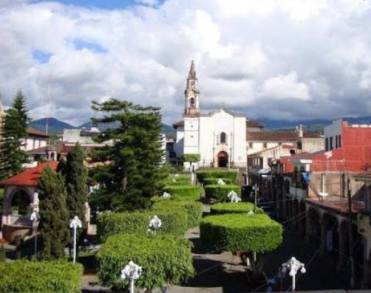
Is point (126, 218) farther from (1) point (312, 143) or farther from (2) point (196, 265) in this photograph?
(1) point (312, 143)

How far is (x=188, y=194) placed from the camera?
6009 centimetres

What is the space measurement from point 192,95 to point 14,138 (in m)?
45.7

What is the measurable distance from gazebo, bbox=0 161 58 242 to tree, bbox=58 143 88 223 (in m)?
7.24

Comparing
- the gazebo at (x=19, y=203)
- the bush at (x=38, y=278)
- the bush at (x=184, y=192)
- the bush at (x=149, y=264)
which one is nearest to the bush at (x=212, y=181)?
the bush at (x=184, y=192)

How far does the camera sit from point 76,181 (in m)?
37.9

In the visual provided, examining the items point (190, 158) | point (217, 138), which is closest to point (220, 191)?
point (190, 158)

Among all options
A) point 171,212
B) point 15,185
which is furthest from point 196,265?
point 15,185

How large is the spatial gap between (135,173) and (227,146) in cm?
6377

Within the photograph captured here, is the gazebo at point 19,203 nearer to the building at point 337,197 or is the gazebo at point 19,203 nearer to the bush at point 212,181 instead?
the building at point 337,197

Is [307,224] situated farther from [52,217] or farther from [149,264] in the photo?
[149,264]

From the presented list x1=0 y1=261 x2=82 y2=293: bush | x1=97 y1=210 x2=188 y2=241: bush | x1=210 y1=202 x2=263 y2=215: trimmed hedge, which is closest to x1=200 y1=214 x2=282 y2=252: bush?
x1=97 y1=210 x2=188 y2=241: bush

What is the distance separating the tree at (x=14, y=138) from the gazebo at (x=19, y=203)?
15924 millimetres

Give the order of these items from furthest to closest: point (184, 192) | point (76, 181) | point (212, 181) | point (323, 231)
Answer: point (212, 181)
point (184, 192)
point (76, 181)
point (323, 231)

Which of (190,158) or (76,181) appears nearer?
(76,181)
